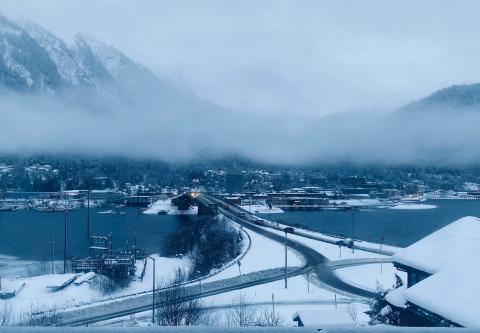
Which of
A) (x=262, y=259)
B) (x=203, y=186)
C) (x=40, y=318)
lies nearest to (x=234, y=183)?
(x=203, y=186)

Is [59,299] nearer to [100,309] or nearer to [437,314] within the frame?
[100,309]

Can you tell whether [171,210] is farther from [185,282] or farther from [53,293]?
[185,282]

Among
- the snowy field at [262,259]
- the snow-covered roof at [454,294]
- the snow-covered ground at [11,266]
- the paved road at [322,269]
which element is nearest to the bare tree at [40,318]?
the snowy field at [262,259]

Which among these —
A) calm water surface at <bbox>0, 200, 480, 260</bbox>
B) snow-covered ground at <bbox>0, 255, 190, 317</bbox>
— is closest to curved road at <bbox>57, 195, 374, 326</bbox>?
snow-covered ground at <bbox>0, 255, 190, 317</bbox>

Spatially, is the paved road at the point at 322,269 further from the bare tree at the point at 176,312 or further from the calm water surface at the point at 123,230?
the calm water surface at the point at 123,230

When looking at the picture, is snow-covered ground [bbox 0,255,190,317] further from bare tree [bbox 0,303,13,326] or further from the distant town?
the distant town

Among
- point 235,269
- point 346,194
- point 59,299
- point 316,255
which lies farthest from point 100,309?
point 346,194
